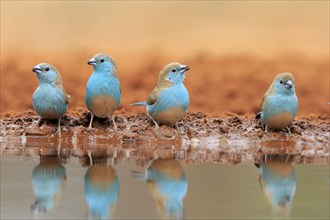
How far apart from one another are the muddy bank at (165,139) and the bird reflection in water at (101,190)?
43.2 inches

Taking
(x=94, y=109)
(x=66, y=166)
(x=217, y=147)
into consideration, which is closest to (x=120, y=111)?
(x=94, y=109)

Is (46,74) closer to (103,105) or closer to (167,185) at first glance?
(103,105)

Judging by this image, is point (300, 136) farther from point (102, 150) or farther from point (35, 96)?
point (35, 96)

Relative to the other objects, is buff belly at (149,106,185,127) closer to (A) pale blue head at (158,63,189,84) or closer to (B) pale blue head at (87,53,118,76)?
(A) pale blue head at (158,63,189,84)

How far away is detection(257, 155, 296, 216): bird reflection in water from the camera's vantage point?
7.34 metres

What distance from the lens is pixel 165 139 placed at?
11.0 m

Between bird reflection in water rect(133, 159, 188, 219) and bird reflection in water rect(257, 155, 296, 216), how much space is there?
82cm

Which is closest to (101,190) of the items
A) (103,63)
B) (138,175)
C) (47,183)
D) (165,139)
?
(47,183)

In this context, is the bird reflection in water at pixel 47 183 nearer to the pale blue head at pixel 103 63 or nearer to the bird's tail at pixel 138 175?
the bird's tail at pixel 138 175

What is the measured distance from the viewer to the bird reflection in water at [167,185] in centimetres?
699

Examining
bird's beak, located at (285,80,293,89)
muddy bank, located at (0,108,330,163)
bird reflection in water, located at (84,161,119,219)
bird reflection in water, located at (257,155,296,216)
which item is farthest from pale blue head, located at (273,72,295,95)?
bird reflection in water, located at (84,161,119,219)

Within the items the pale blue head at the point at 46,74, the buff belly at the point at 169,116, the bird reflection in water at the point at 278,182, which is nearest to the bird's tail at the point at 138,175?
the bird reflection in water at the point at 278,182

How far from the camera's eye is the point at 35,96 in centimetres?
1108

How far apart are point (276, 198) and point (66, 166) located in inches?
104
